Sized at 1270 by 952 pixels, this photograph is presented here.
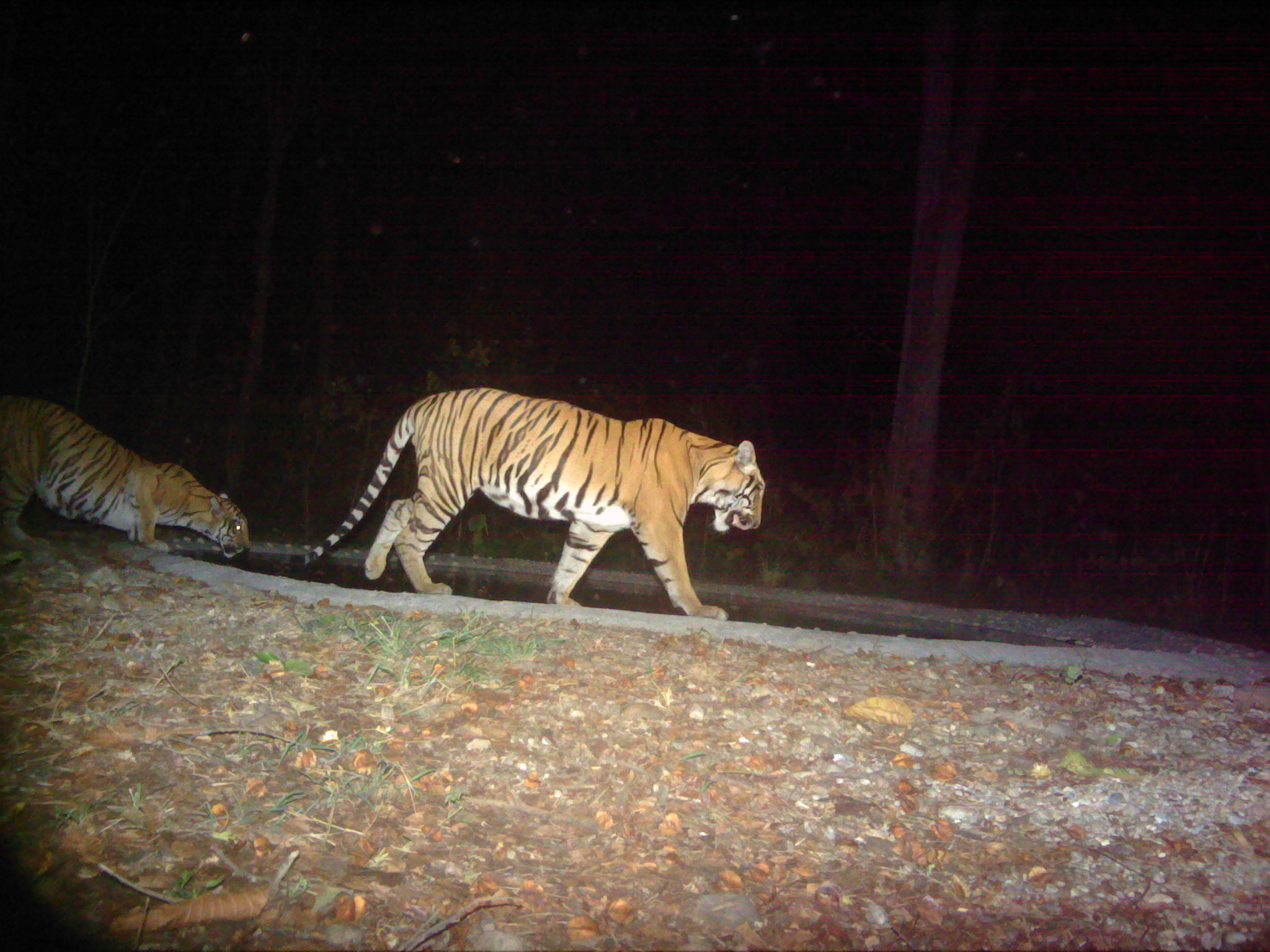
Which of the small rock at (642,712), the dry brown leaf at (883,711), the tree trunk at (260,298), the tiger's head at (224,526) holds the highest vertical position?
the tree trunk at (260,298)

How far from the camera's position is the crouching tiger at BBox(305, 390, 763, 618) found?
20.2 ft

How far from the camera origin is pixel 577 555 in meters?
6.34

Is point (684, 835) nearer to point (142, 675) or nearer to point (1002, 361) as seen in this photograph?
point (142, 675)

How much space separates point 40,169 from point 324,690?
15.6 meters

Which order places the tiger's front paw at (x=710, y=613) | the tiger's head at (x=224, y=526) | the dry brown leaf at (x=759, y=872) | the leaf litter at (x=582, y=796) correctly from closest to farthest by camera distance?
the leaf litter at (x=582, y=796) → the dry brown leaf at (x=759, y=872) → the tiger's front paw at (x=710, y=613) → the tiger's head at (x=224, y=526)

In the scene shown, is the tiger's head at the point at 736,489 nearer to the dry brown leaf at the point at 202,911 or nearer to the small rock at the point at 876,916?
the small rock at the point at 876,916

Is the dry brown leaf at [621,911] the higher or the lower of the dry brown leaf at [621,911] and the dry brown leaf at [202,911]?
the lower

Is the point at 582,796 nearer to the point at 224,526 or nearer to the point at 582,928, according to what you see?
the point at 582,928

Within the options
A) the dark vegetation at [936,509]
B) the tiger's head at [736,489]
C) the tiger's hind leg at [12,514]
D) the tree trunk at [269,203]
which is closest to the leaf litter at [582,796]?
the tiger's head at [736,489]

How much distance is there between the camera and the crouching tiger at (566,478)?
243 inches

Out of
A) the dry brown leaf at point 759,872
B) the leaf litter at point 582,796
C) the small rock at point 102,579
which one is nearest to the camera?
the leaf litter at point 582,796

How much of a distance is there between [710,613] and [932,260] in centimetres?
771

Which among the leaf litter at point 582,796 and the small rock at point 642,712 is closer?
the leaf litter at point 582,796

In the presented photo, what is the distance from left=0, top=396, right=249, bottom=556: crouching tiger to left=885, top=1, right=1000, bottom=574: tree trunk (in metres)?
8.18
